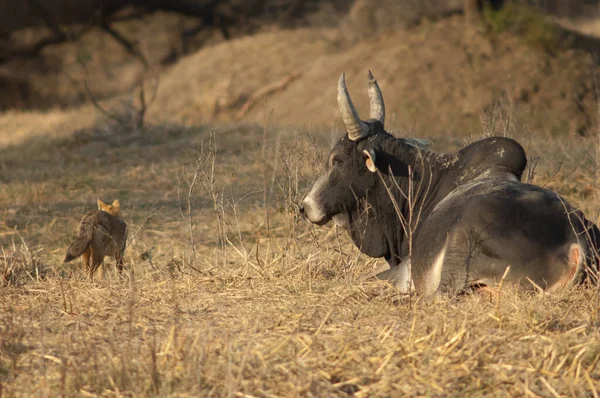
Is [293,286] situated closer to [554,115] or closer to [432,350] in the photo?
[432,350]

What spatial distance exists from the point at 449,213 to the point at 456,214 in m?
0.08

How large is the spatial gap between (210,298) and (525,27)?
555 inches

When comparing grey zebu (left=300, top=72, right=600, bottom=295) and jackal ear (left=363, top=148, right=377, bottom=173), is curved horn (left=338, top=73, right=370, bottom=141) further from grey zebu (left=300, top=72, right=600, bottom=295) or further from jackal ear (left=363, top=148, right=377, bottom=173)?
jackal ear (left=363, top=148, right=377, bottom=173)

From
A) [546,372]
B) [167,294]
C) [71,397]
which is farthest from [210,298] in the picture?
[546,372]

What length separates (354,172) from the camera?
575 cm

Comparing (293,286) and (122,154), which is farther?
(122,154)

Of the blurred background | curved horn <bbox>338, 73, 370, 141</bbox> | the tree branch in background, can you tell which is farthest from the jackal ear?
the tree branch in background

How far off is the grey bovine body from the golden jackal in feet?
6.05

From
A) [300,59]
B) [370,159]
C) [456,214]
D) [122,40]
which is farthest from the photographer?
[122,40]

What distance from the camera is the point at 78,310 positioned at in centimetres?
484

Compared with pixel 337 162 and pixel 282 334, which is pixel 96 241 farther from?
pixel 282 334

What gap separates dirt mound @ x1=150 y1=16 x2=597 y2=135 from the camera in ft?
53.4

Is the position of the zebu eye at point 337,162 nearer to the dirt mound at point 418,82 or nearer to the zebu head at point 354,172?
the zebu head at point 354,172

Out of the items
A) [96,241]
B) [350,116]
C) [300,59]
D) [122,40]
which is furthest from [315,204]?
[122,40]
